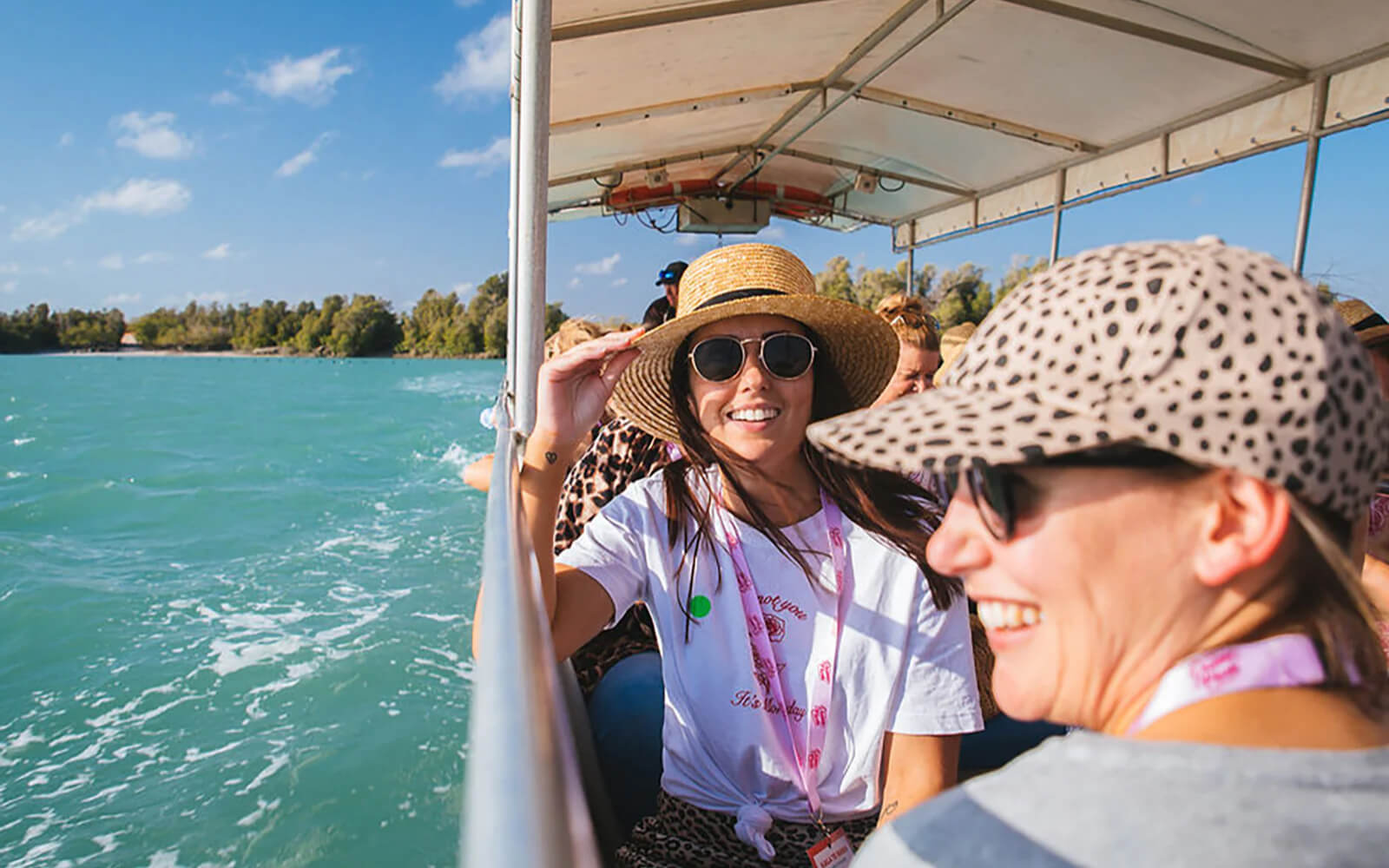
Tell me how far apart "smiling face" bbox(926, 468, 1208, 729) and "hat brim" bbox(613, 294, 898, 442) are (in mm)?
1132

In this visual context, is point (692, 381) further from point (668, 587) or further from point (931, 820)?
point (931, 820)

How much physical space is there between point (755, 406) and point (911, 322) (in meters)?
2.05

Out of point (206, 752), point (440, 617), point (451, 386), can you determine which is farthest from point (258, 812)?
point (451, 386)

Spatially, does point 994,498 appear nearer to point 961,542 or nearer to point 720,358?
point 961,542

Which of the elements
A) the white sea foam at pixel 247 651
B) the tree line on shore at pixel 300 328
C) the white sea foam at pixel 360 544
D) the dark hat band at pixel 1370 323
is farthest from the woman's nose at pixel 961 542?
the tree line on shore at pixel 300 328

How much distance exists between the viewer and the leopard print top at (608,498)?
2.28 m

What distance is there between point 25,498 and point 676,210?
1149 cm

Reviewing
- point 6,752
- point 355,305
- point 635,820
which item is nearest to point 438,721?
point 6,752

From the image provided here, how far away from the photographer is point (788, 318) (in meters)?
1.94

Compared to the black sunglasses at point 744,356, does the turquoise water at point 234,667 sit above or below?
below

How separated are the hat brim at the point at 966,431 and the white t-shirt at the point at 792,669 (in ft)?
2.98

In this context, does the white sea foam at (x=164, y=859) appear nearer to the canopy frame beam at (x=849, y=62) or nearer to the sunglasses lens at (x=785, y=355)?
the sunglasses lens at (x=785, y=355)

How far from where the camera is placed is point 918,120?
5875 mm

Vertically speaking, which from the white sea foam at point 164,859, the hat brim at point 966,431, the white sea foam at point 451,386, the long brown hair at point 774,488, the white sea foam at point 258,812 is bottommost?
the white sea foam at point 164,859
